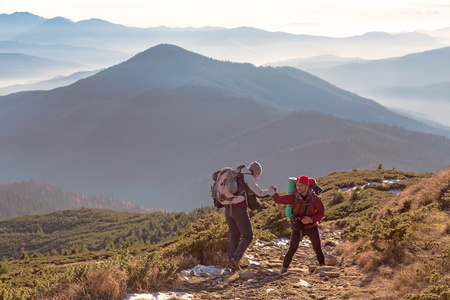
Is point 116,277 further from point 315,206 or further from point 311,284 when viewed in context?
point 315,206

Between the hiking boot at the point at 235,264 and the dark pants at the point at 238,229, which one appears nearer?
the dark pants at the point at 238,229

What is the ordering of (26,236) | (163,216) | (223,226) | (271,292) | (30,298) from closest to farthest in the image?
(30,298), (271,292), (223,226), (163,216), (26,236)

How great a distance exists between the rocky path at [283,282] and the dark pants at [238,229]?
1.62 feet

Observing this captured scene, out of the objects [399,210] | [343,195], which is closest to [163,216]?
[343,195]

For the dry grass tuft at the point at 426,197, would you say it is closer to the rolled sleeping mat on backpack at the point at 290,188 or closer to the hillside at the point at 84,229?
the rolled sleeping mat on backpack at the point at 290,188

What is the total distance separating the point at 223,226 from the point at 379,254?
161 inches

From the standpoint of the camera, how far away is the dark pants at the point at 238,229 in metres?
10.2

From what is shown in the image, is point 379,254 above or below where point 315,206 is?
below

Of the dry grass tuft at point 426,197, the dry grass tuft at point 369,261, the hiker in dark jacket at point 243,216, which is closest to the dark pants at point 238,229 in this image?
the hiker in dark jacket at point 243,216

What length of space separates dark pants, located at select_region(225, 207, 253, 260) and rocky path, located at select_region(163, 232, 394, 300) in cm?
49

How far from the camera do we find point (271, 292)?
8.69 m

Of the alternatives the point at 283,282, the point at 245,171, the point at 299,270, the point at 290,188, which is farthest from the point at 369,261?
the point at 245,171

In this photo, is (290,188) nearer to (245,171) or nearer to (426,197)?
(245,171)

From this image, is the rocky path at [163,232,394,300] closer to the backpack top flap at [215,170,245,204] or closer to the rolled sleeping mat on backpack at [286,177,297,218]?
the rolled sleeping mat on backpack at [286,177,297,218]
